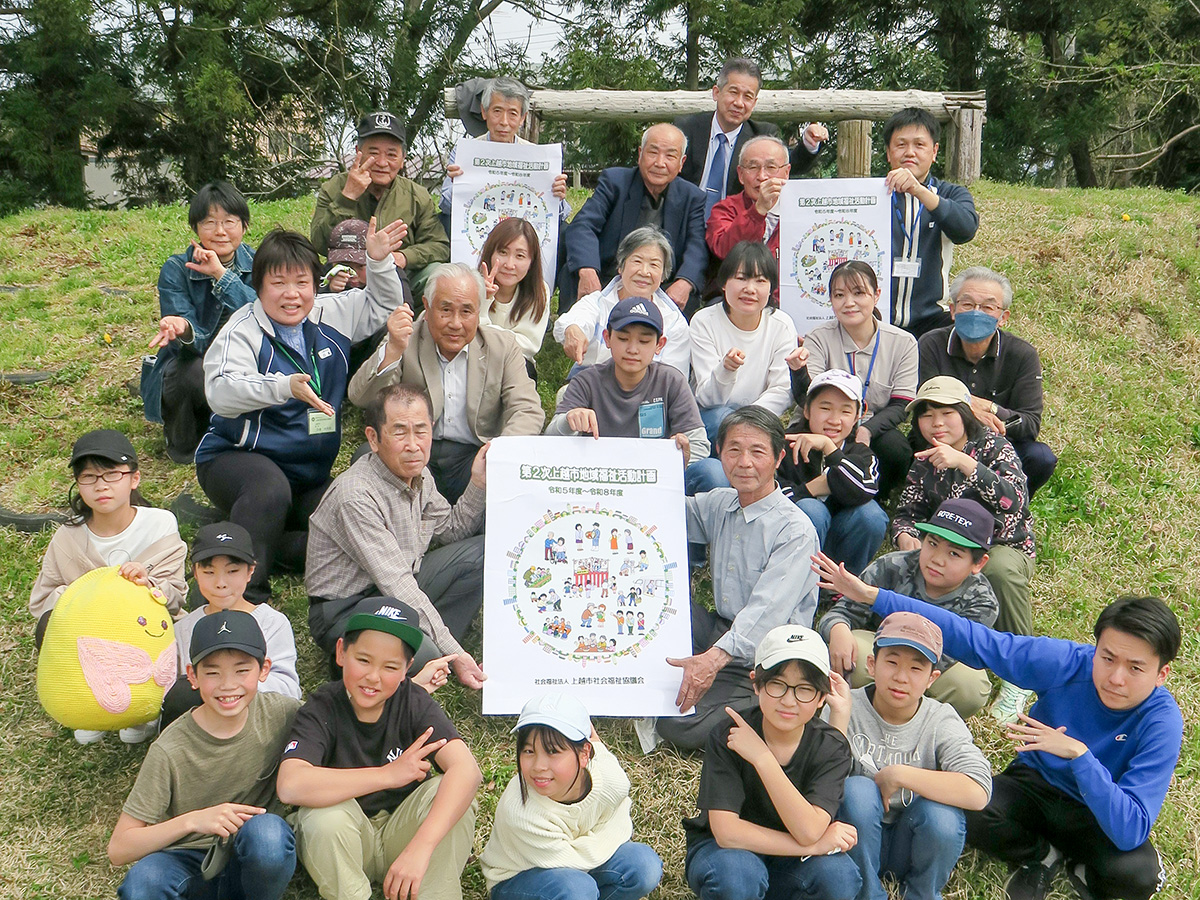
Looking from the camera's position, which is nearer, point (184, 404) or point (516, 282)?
point (184, 404)

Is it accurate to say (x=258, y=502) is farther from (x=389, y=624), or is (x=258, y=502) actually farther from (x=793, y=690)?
(x=793, y=690)

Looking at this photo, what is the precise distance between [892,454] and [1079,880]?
89.1 inches

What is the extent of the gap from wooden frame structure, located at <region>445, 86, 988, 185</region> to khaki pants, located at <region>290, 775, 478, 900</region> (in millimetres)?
6130

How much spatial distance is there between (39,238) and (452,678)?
287 inches

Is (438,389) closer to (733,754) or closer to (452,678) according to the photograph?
(452,678)

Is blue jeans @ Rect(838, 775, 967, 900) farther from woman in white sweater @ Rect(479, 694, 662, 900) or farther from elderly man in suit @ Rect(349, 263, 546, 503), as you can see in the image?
elderly man in suit @ Rect(349, 263, 546, 503)

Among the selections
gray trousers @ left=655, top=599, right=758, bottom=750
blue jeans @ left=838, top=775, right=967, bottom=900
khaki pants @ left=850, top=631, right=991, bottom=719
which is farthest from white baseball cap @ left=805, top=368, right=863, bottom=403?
blue jeans @ left=838, top=775, right=967, bottom=900

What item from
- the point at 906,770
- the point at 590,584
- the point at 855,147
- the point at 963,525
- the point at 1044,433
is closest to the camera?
the point at 906,770

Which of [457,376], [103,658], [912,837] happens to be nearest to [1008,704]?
[912,837]

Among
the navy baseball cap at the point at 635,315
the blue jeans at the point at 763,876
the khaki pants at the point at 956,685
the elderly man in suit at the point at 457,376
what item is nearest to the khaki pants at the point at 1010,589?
the khaki pants at the point at 956,685

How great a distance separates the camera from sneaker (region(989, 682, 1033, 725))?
15.2 feet

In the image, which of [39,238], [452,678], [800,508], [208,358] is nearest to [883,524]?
[800,508]

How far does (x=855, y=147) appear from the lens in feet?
27.4

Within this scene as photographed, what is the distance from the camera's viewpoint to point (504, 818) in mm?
3582
